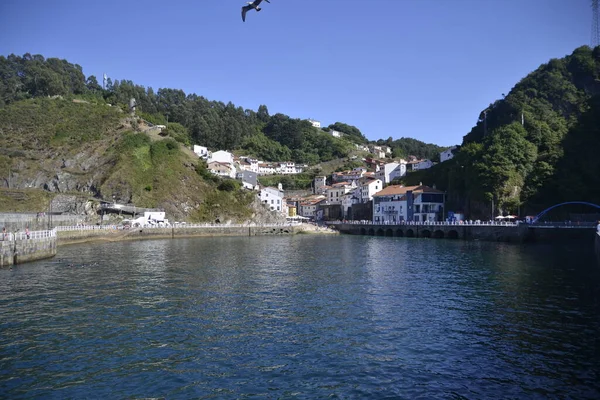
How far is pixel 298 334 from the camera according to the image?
17.7 m

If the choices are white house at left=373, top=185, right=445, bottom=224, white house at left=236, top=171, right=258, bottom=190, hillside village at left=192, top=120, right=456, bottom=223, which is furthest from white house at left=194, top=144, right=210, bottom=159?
white house at left=373, top=185, right=445, bottom=224

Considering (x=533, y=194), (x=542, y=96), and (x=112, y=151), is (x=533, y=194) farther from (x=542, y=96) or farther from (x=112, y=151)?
(x=112, y=151)

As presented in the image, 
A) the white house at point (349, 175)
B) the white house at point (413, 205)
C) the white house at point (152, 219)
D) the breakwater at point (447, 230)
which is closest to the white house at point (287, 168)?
the white house at point (349, 175)

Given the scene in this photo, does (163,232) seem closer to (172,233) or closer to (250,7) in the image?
(172,233)

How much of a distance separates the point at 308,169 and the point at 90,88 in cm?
8672

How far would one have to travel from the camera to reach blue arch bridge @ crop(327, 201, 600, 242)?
6285cm

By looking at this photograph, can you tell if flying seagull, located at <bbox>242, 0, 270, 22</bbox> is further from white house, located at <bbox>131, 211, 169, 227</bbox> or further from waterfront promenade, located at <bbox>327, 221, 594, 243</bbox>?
white house, located at <bbox>131, 211, 169, 227</bbox>

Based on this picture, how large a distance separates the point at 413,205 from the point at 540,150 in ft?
90.5

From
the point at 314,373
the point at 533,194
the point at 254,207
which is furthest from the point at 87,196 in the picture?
the point at 533,194

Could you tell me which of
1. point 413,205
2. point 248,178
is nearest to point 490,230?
point 413,205

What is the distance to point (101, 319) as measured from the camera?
19578 mm

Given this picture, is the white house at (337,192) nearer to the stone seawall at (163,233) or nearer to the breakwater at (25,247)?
the stone seawall at (163,233)

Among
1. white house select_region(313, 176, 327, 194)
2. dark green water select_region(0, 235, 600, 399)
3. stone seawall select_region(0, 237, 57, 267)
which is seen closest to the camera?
dark green water select_region(0, 235, 600, 399)

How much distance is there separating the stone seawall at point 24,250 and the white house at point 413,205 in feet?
231
